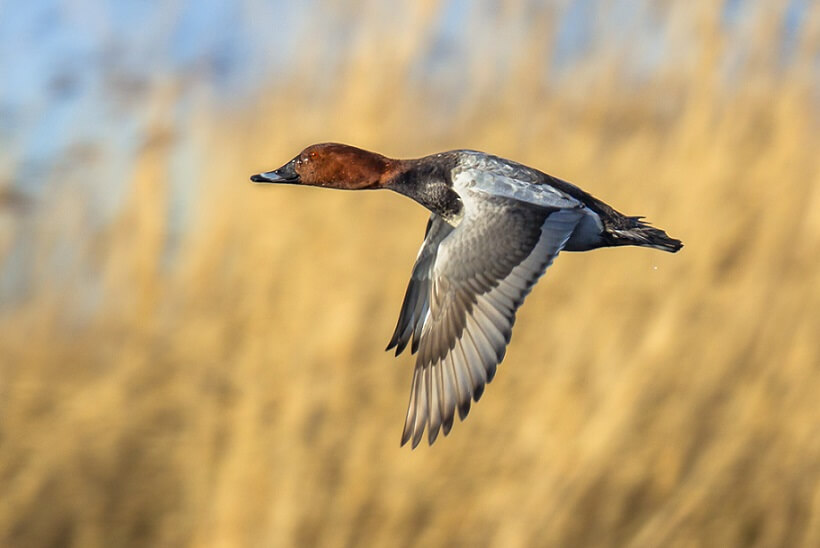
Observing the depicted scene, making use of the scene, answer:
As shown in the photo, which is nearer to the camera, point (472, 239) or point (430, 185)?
point (472, 239)

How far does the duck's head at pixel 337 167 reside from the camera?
230 centimetres

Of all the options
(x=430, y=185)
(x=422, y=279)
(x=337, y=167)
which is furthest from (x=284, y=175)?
(x=422, y=279)

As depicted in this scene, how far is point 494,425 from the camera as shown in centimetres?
299

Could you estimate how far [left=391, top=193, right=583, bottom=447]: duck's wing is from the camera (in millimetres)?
2076

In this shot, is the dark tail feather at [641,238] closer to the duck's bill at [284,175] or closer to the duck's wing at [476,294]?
the duck's wing at [476,294]

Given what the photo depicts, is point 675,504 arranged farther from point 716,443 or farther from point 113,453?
point 113,453

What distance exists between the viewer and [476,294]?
2146mm

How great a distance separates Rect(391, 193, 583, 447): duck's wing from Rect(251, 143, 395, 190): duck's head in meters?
0.23

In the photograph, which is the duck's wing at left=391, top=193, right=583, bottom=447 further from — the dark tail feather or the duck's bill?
the duck's bill

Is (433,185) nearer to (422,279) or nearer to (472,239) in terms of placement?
(472,239)

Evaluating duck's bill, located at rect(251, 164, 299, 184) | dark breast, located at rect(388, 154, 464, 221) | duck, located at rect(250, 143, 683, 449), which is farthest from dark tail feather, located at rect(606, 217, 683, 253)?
duck's bill, located at rect(251, 164, 299, 184)

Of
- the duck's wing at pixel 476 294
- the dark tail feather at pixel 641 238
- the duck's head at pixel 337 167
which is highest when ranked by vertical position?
the duck's head at pixel 337 167

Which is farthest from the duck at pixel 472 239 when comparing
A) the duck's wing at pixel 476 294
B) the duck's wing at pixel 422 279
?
the duck's wing at pixel 422 279

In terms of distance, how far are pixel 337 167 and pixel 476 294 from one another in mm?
395
